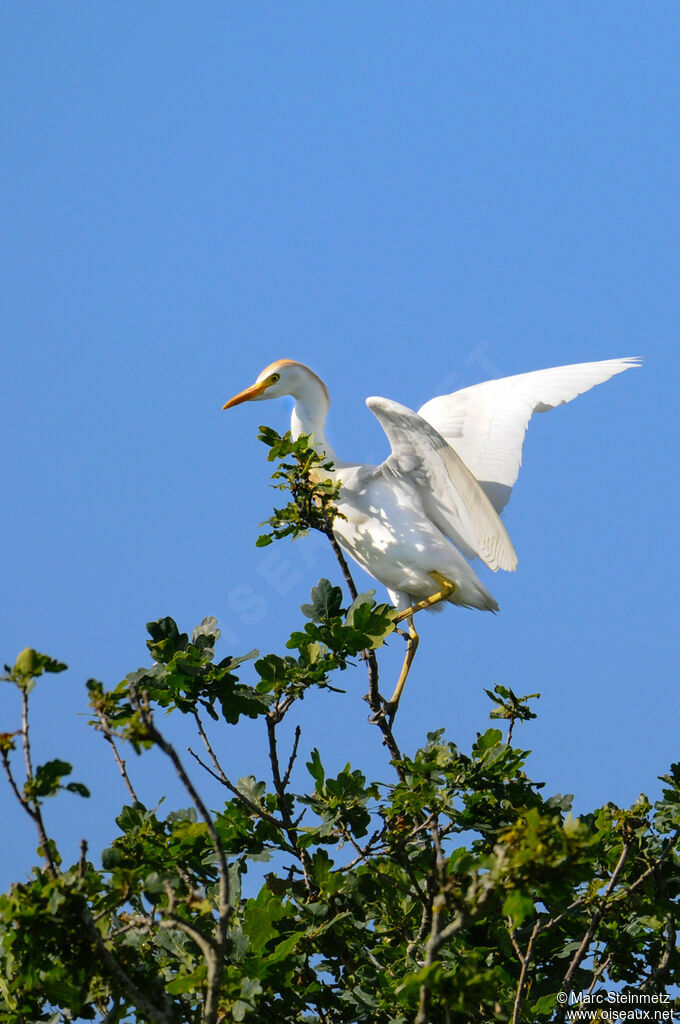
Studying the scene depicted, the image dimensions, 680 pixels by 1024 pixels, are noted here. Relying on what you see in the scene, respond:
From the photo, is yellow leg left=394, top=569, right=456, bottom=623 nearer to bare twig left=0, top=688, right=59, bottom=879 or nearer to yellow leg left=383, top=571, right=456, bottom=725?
yellow leg left=383, top=571, right=456, bottom=725

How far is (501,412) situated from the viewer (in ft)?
18.4

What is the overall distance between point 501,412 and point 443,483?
27.9 inches

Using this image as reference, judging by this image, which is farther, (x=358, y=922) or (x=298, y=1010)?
(x=358, y=922)

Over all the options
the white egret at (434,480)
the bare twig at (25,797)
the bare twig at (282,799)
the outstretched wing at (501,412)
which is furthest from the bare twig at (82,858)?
the outstretched wing at (501,412)

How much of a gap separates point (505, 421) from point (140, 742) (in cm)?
386

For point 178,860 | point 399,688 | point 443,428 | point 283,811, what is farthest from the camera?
point 443,428

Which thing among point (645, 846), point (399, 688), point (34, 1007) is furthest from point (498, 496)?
point (34, 1007)

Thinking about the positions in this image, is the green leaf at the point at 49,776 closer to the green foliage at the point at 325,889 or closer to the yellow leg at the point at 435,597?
the green foliage at the point at 325,889

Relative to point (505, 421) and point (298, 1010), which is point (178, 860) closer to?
point (298, 1010)

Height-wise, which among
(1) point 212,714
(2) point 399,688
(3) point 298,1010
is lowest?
(3) point 298,1010

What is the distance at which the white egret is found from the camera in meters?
4.96

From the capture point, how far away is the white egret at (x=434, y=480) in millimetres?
4961

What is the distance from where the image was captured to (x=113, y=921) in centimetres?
333

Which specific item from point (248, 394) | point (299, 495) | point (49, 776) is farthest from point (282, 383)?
point (49, 776)
